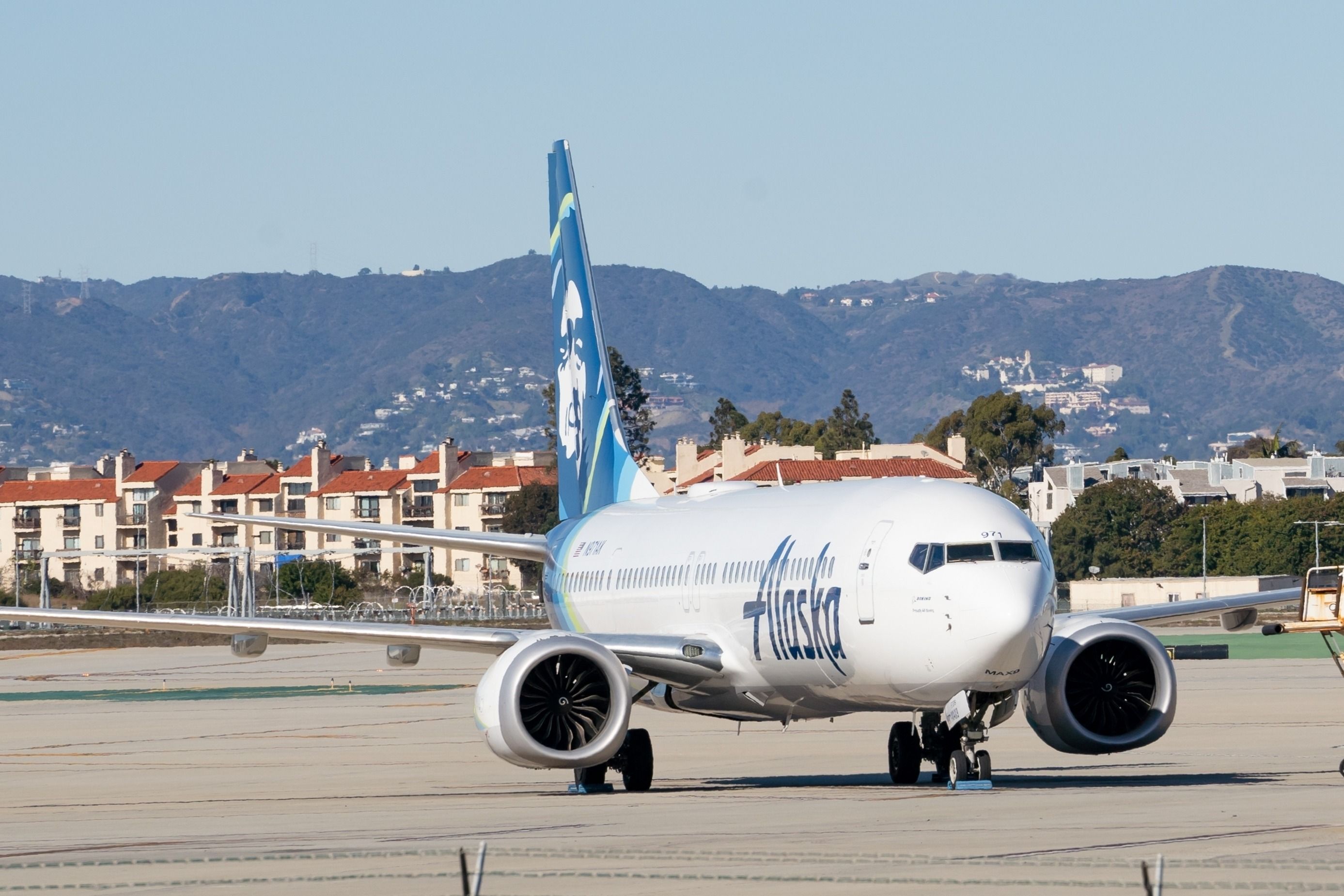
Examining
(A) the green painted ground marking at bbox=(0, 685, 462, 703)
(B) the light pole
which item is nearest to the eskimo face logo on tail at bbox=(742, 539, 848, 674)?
(A) the green painted ground marking at bbox=(0, 685, 462, 703)

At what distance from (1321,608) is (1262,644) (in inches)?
2427

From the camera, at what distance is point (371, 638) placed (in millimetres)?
27188

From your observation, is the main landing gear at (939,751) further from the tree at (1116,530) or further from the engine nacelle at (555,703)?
the tree at (1116,530)

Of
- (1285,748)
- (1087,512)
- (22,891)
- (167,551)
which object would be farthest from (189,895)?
(1087,512)

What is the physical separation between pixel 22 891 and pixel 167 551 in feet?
372

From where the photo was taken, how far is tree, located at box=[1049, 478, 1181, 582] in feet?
547

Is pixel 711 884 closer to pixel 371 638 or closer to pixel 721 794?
pixel 721 794

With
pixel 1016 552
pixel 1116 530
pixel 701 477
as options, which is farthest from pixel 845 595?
pixel 701 477

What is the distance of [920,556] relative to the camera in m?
23.7

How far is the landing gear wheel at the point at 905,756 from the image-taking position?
25.6 m

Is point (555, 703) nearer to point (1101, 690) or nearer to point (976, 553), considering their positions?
point (976, 553)

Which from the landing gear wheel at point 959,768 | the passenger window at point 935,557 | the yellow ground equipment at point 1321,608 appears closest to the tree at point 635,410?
the yellow ground equipment at point 1321,608

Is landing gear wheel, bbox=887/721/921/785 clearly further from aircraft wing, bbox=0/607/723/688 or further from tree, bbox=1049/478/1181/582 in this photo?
tree, bbox=1049/478/1181/582

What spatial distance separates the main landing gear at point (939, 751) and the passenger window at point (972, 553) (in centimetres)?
180
